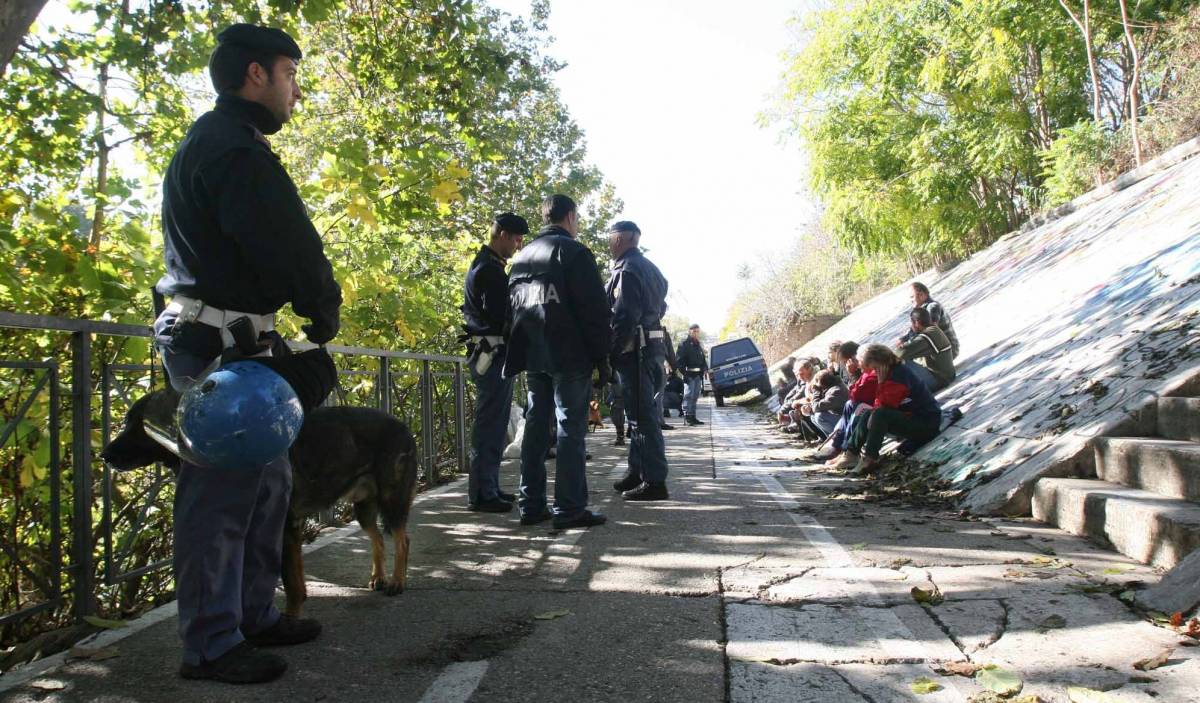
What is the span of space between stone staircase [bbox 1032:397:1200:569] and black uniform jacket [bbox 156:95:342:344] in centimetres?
381

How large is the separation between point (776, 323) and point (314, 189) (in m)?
33.3

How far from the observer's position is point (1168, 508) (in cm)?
410

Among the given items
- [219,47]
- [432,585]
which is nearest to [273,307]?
[219,47]

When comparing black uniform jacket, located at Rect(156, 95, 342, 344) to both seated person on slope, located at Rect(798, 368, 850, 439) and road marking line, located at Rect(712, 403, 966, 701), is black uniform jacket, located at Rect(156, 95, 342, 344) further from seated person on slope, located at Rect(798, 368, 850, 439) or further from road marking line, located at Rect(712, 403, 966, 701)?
seated person on slope, located at Rect(798, 368, 850, 439)

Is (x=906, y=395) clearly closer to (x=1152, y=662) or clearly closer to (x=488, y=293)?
(x=488, y=293)

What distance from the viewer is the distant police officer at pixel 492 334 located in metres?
6.65

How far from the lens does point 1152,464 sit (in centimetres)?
469

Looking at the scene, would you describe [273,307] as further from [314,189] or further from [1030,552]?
[314,189]

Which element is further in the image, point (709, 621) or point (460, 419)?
point (460, 419)

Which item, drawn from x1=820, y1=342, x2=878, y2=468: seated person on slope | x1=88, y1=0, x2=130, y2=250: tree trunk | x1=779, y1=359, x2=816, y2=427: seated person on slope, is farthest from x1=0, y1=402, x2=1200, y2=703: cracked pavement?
x1=779, y1=359, x2=816, y2=427: seated person on slope

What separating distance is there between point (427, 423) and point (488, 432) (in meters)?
1.93

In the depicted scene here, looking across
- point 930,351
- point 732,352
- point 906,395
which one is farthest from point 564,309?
point 732,352

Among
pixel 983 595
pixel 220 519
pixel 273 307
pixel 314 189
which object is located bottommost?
pixel 983 595

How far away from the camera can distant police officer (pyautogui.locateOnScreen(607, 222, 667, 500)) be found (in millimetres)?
6816
